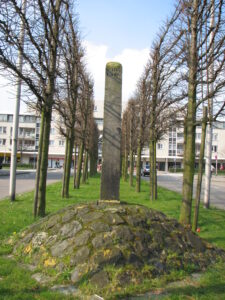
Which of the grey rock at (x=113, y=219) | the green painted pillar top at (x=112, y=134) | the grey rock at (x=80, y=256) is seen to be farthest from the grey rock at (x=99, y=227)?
the green painted pillar top at (x=112, y=134)

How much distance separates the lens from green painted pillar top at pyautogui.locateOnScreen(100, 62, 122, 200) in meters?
6.38

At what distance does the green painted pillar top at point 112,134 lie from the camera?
638 cm

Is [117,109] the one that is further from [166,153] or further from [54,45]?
[166,153]

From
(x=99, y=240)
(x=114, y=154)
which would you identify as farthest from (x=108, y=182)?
(x=99, y=240)

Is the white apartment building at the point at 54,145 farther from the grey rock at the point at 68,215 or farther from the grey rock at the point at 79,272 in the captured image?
the grey rock at the point at 79,272

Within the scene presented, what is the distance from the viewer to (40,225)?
551 centimetres

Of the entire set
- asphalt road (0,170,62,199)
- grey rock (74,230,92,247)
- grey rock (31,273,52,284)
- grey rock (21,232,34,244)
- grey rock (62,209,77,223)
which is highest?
grey rock (62,209,77,223)

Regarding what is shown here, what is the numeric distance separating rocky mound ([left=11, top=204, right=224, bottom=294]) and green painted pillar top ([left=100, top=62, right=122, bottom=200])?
2.90 ft

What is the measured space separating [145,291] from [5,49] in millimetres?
5605

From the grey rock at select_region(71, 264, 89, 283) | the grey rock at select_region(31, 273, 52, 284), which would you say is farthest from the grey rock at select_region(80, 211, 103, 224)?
the grey rock at select_region(31, 273, 52, 284)

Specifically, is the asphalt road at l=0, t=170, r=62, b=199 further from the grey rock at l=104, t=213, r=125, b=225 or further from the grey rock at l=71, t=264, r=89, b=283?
the grey rock at l=71, t=264, r=89, b=283

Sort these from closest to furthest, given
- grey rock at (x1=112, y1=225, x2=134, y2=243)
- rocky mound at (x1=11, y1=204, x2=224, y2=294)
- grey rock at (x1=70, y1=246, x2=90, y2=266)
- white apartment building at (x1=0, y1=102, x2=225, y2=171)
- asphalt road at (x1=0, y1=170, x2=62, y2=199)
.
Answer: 1. rocky mound at (x1=11, y1=204, x2=224, y2=294)
2. grey rock at (x1=70, y1=246, x2=90, y2=266)
3. grey rock at (x1=112, y1=225, x2=134, y2=243)
4. asphalt road at (x1=0, y1=170, x2=62, y2=199)
5. white apartment building at (x1=0, y1=102, x2=225, y2=171)

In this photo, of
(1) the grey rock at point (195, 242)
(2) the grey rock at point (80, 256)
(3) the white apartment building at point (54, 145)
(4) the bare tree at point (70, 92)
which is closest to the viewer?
(2) the grey rock at point (80, 256)

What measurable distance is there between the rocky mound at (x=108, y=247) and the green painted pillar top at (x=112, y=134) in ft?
2.90
